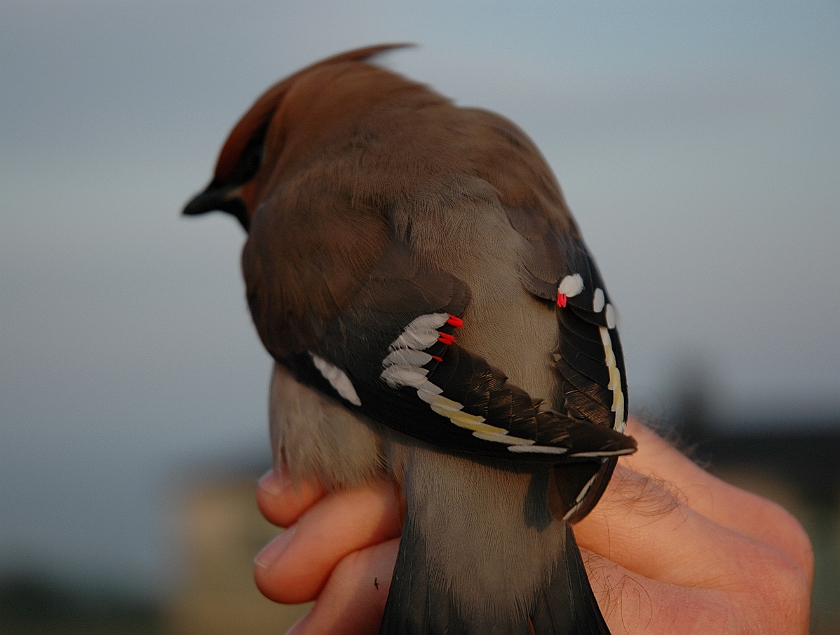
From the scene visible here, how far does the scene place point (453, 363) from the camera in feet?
6.09

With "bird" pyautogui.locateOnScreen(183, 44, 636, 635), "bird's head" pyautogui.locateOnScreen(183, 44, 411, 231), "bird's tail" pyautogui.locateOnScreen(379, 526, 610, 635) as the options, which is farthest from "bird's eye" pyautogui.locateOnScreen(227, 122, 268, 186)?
"bird's tail" pyautogui.locateOnScreen(379, 526, 610, 635)

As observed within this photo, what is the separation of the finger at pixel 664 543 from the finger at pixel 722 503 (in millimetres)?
277

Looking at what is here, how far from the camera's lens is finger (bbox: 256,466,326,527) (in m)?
2.54

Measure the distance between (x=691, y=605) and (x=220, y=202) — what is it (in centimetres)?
237

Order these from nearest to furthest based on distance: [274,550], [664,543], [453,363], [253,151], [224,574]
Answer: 1. [453,363]
2. [664,543]
3. [274,550]
4. [253,151]
5. [224,574]

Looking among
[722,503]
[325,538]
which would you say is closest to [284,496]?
[325,538]

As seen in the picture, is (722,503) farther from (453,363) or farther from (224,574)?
(224,574)

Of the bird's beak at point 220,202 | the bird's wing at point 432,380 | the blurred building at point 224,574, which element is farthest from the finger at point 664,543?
the blurred building at point 224,574

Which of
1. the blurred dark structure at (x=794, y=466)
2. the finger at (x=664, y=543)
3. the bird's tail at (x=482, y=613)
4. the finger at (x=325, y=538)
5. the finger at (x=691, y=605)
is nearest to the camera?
the bird's tail at (x=482, y=613)

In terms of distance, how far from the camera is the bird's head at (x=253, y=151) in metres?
3.29

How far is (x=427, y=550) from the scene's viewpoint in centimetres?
194

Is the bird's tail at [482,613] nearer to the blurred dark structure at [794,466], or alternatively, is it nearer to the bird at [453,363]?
the bird at [453,363]

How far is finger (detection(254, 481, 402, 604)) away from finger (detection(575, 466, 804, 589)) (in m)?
0.52

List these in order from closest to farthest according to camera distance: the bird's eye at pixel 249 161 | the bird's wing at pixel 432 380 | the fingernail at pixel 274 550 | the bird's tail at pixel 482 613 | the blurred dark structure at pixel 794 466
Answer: the bird's wing at pixel 432 380, the bird's tail at pixel 482 613, the fingernail at pixel 274 550, the bird's eye at pixel 249 161, the blurred dark structure at pixel 794 466
